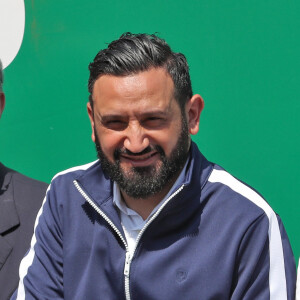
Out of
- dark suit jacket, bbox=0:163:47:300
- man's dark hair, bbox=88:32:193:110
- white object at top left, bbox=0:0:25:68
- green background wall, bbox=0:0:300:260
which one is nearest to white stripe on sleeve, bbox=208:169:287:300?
man's dark hair, bbox=88:32:193:110

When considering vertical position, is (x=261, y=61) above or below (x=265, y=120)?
above

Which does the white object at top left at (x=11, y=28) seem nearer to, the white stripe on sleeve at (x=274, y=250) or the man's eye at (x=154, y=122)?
the man's eye at (x=154, y=122)

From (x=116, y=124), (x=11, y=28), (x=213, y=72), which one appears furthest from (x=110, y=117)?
(x=11, y=28)

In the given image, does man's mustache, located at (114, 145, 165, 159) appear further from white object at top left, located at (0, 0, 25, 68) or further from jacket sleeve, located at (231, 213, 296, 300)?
white object at top left, located at (0, 0, 25, 68)

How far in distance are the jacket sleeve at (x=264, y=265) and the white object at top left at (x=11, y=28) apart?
134 centimetres

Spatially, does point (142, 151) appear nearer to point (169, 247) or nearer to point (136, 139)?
point (136, 139)

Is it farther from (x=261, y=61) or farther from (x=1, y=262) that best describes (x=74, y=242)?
(x=261, y=61)

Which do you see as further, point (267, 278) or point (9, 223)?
point (9, 223)

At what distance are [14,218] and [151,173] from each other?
665mm

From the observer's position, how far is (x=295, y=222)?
2109 millimetres

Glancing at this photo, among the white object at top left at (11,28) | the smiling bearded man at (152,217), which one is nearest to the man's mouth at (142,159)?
the smiling bearded man at (152,217)

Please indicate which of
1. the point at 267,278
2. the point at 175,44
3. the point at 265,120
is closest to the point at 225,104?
the point at 265,120

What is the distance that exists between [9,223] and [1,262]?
0.15 metres

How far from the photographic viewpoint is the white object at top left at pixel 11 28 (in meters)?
2.36
